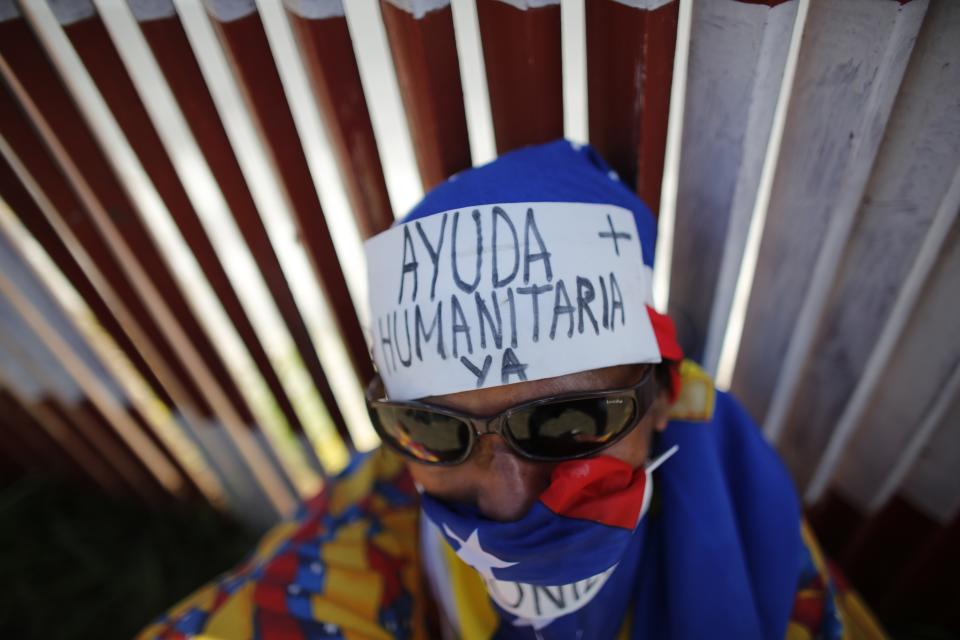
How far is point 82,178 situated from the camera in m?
1.46

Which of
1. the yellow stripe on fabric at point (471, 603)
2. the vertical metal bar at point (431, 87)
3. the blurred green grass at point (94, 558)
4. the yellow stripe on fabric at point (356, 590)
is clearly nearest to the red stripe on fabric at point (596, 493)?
the yellow stripe on fabric at point (471, 603)

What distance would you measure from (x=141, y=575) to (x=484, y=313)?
2230 mm

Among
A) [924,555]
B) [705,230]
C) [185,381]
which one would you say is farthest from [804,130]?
[185,381]

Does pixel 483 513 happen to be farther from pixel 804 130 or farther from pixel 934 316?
pixel 934 316

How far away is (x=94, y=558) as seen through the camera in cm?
245

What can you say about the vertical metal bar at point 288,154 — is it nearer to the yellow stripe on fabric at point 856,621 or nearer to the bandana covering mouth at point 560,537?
the bandana covering mouth at point 560,537

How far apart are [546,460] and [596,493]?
0.11 metres

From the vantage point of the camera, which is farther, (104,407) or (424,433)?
(104,407)

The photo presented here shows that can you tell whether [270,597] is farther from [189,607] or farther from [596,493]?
[596,493]

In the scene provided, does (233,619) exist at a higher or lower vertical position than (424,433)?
lower

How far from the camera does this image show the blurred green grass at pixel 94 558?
2.30 meters

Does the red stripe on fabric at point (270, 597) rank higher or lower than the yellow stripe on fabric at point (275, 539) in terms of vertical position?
higher

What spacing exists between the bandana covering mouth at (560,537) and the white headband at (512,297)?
0.70ft

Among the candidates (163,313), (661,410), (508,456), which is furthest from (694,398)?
(163,313)
